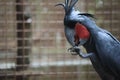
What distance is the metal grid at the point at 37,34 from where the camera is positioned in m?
2.45

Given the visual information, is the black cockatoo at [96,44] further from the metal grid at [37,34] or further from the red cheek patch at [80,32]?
the metal grid at [37,34]

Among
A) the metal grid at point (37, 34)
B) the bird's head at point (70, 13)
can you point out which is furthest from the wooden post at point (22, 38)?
the bird's head at point (70, 13)

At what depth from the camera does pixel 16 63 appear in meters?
2.49

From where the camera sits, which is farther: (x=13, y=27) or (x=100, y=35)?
(x=13, y=27)

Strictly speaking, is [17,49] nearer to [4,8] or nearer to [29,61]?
[29,61]

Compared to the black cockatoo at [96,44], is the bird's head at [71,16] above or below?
above

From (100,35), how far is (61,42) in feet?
5.31

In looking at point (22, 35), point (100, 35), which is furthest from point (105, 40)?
point (22, 35)

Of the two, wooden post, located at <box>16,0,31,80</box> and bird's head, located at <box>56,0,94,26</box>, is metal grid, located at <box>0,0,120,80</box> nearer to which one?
wooden post, located at <box>16,0,31,80</box>

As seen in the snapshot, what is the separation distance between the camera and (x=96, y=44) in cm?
94

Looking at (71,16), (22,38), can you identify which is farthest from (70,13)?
(22,38)

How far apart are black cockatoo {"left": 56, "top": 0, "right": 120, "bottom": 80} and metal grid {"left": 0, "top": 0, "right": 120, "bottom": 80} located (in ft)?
4.84

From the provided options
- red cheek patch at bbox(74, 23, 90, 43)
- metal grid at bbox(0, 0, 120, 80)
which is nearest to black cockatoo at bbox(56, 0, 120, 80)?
red cheek patch at bbox(74, 23, 90, 43)

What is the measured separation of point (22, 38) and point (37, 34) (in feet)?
0.46
